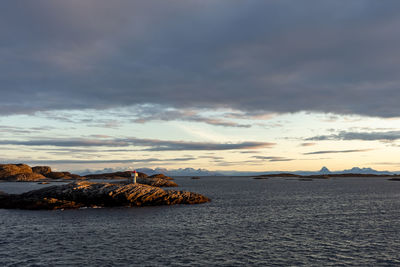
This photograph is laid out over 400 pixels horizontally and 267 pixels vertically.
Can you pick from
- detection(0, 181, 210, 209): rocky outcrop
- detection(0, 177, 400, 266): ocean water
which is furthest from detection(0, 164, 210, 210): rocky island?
detection(0, 177, 400, 266): ocean water

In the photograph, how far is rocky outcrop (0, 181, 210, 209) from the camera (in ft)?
204

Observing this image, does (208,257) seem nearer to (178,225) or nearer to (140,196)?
(178,225)

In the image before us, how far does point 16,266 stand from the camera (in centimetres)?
2497

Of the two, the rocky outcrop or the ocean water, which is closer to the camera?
the ocean water

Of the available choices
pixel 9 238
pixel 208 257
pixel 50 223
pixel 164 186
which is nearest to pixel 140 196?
pixel 50 223

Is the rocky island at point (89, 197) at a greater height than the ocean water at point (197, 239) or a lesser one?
greater

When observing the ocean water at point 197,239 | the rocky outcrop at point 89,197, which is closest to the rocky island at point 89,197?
the rocky outcrop at point 89,197

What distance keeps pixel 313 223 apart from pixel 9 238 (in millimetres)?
39373

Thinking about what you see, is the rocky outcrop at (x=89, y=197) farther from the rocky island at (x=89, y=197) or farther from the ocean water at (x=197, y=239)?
the ocean water at (x=197, y=239)

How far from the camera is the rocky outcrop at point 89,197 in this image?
62312 mm

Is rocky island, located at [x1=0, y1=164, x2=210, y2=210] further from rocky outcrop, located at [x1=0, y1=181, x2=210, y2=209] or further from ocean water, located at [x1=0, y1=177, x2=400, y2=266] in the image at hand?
ocean water, located at [x1=0, y1=177, x2=400, y2=266]

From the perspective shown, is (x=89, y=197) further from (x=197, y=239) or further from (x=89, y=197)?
(x=197, y=239)

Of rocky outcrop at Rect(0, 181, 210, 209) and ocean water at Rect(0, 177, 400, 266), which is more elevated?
rocky outcrop at Rect(0, 181, 210, 209)

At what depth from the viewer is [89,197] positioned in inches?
2591
